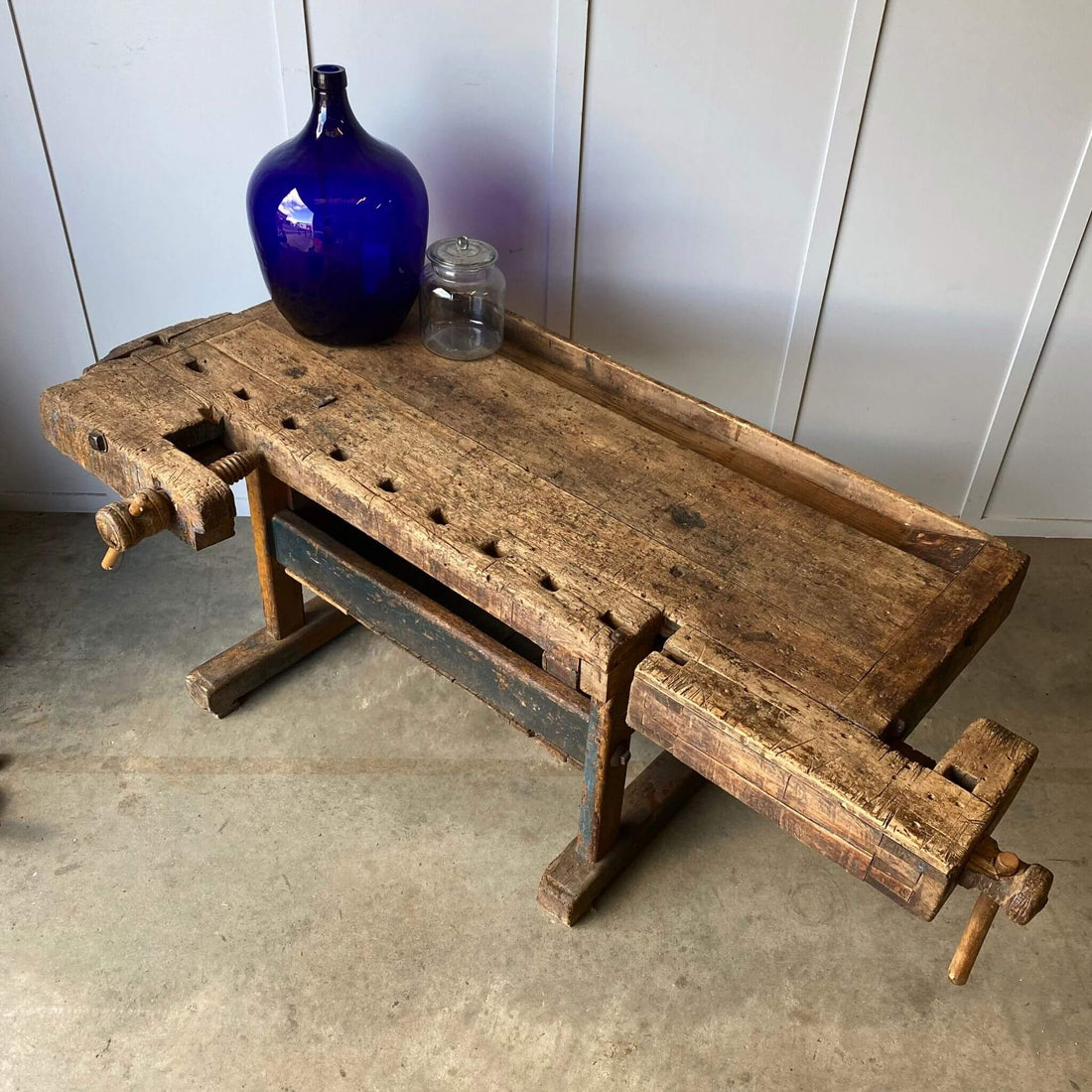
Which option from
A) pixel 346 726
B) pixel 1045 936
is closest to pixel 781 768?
pixel 1045 936

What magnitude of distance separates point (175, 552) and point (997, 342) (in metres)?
1.87

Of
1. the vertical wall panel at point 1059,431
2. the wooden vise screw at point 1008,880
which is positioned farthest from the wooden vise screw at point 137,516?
the vertical wall panel at point 1059,431

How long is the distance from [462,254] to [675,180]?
49 centimetres

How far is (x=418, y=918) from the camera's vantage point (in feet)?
5.47

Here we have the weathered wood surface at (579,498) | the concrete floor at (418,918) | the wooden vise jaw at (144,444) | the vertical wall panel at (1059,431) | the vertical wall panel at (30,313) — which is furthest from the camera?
the vertical wall panel at (1059,431)

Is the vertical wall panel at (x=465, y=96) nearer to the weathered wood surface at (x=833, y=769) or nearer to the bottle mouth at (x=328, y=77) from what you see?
the bottle mouth at (x=328, y=77)

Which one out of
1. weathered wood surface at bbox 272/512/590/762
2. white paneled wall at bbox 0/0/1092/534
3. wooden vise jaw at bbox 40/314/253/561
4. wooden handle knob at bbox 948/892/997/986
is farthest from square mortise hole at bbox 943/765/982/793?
white paneled wall at bbox 0/0/1092/534

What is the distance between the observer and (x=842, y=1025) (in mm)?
1556

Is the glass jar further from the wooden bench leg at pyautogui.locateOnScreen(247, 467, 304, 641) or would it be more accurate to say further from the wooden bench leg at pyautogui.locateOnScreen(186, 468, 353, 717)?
the wooden bench leg at pyautogui.locateOnScreen(186, 468, 353, 717)

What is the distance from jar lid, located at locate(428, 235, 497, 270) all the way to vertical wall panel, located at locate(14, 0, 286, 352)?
0.45m

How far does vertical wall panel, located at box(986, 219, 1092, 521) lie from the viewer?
209 cm

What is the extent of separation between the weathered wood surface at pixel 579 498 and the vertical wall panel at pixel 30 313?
20.2 inches

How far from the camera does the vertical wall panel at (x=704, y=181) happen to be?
178cm

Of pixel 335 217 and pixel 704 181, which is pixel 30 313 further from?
pixel 704 181
